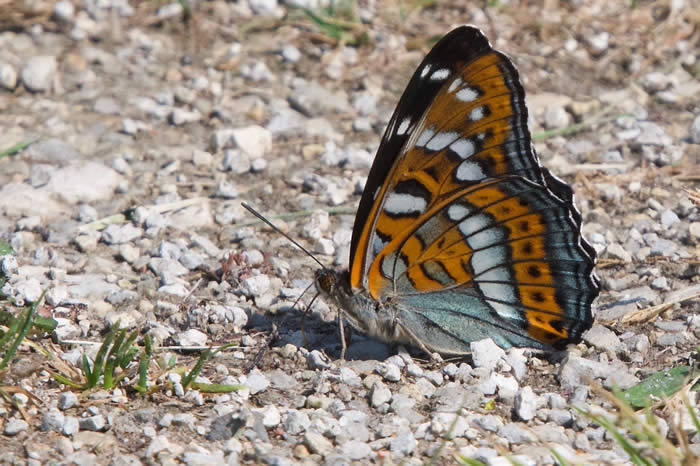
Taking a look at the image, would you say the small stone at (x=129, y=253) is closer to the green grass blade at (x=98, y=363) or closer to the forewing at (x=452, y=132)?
the green grass blade at (x=98, y=363)

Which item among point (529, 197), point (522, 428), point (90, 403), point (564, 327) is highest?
point (529, 197)

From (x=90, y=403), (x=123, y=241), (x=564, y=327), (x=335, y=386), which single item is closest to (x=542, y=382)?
(x=564, y=327)

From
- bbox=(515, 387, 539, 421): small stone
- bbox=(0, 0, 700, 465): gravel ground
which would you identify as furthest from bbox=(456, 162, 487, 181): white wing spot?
bbox=(515, 387, 539, 421): small stone

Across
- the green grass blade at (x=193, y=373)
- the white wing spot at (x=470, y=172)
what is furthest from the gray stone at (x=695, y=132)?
the green grass blade at (x=193, y=373)

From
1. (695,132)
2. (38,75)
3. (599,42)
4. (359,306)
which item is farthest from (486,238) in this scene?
(38,75)

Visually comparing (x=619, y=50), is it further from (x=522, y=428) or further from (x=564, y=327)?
(x=522, y=428)
